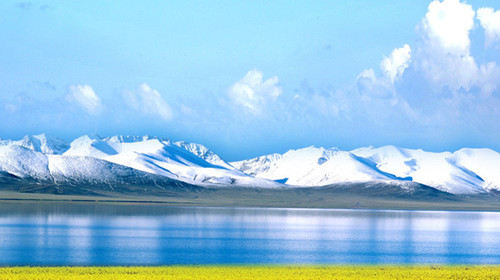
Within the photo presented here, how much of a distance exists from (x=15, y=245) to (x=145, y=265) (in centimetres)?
1826

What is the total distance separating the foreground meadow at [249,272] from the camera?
50.5m

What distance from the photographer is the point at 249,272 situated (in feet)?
179

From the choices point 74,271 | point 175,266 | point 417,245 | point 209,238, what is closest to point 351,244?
point 417,245

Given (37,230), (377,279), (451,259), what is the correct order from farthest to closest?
(37,230) → (451,259) → (377,279)

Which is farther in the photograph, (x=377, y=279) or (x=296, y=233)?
(x=296, y=233)

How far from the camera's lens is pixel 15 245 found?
235 feet

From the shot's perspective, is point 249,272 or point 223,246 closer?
point 249,272

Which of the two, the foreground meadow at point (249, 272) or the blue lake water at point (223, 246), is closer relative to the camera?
the foreground meadow at point (249, 272)

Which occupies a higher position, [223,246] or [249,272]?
[249,272]

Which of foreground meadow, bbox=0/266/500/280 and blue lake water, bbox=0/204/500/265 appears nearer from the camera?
foreground meadow, bbox=0/266/500/280

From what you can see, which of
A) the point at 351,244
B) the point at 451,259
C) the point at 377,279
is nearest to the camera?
the point at 377,279

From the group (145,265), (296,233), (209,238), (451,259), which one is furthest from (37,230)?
(451,259)

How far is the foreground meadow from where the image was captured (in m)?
50.5

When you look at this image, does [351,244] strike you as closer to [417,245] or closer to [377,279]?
[417,245]
